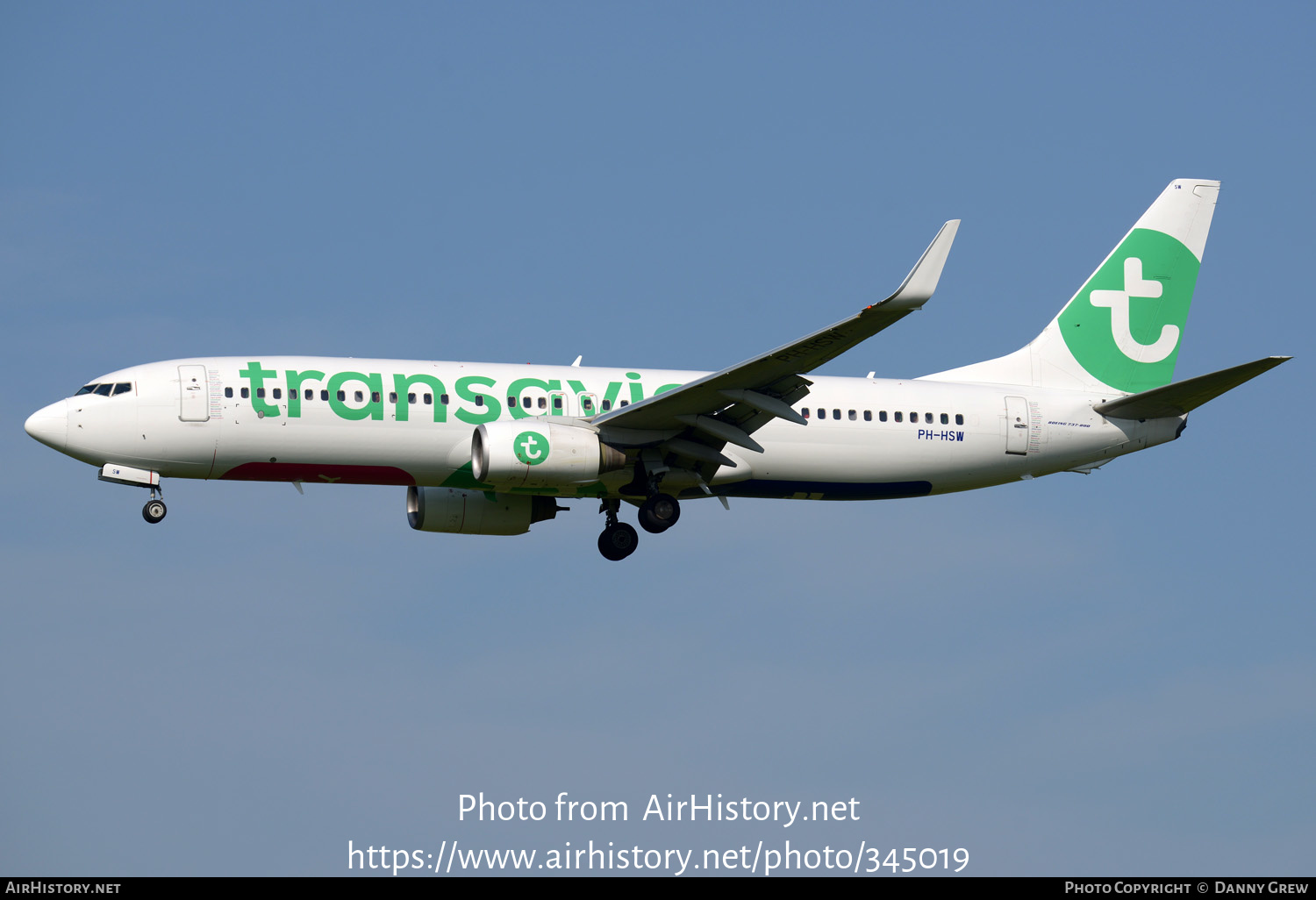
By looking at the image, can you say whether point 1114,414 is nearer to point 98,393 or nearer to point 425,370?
point 425,370

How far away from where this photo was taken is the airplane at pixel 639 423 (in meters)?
36.0

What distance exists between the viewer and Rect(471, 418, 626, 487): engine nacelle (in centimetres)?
3550

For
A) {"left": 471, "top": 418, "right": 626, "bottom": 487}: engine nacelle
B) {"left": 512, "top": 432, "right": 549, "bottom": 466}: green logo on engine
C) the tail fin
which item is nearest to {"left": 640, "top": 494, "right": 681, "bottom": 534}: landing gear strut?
{"left": 471, "top": 418, "right": 626, "bottom": 487}: engine nacelle

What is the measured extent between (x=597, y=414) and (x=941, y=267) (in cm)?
990

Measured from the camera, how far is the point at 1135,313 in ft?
143

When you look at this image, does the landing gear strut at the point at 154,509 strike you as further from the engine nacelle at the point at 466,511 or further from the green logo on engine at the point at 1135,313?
the green logo on engine at the point at 1135,313

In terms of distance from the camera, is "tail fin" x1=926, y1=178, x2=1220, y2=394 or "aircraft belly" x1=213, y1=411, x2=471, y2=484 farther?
"tail fin" x1=926, y1=178, x2=1220, y2=394

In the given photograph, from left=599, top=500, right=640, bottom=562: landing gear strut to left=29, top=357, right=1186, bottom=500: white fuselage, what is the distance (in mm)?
1546

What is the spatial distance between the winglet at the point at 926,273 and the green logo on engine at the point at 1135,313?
42.5 feet

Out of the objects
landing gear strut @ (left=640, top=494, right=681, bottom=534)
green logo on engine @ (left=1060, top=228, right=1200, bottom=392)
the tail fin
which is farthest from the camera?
green logo on engine @ (left=1060, top=228, right=1200, bottom=392)

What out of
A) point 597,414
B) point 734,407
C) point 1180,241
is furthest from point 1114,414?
point 597,414

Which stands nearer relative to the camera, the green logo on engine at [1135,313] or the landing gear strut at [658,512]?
the landing gear strut at [658,512]

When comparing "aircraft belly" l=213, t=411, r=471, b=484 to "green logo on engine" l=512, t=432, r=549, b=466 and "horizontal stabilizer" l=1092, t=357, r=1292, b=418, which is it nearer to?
"green logo on engine" l=512, t=432, r=549, b=466

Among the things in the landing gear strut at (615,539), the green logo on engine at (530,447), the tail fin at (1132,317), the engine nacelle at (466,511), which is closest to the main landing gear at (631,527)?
the landing gear strut at (615,539)
